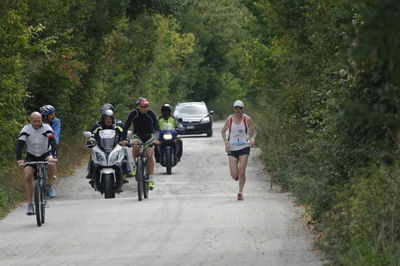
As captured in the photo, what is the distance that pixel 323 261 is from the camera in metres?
9.61

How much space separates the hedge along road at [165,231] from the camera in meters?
10.6

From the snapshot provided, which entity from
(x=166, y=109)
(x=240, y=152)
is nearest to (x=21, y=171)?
(x=166, y=109)

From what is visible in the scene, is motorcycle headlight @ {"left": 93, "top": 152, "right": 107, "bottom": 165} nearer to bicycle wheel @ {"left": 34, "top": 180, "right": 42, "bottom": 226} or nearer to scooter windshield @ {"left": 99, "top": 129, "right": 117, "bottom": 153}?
scooter windshield @ {"left": 99, "top": 129, "right": 117, "bottom": 153}

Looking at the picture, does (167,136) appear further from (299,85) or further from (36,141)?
(36,141)

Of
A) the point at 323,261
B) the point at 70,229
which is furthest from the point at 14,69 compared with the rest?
the point at 323,261

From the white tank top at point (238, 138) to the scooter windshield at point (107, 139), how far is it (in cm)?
237

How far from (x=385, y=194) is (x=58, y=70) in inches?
642

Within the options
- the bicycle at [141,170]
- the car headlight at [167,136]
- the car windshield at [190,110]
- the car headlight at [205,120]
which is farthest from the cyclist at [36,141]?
the car windshield at [190,110]

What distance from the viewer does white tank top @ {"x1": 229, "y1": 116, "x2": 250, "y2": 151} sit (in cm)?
1777

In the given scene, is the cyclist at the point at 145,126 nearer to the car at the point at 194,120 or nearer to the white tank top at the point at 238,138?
the white tank top at the point at 238,138

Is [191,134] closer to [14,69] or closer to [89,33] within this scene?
[89,33]

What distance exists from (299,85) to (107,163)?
226 inches

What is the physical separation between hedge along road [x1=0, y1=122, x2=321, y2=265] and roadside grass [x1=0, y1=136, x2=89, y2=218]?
0.36 metres

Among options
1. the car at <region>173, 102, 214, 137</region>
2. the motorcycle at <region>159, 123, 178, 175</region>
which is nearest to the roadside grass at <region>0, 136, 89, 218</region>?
the motorcycle at <region>159, 123, 178, 175</region>
